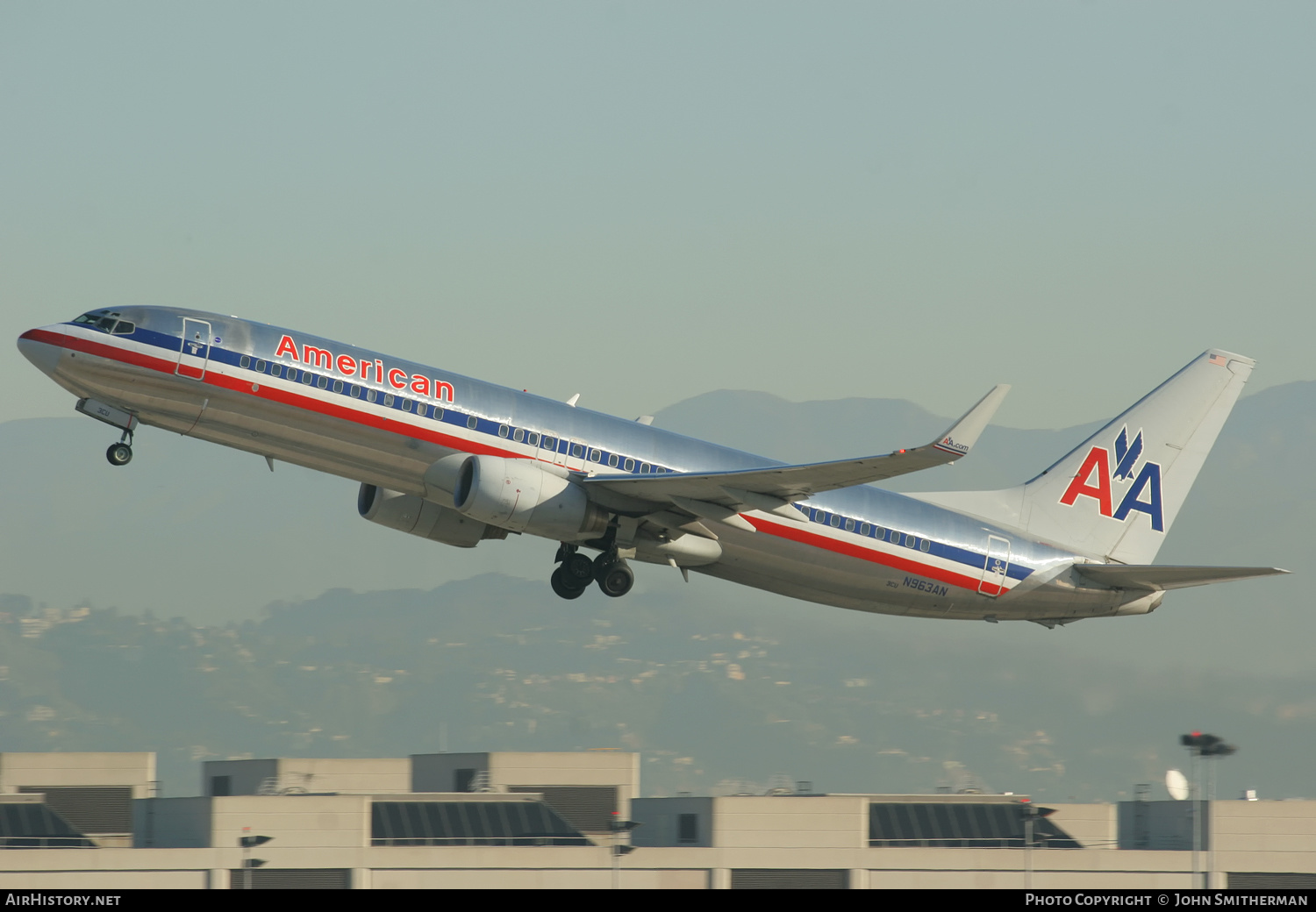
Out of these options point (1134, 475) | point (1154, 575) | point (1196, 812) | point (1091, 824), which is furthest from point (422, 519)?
point (1091, 824)

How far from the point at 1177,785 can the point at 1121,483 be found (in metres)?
17.6

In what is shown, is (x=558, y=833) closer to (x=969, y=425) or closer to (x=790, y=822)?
(x=790, y=822)

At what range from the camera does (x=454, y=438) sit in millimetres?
37531

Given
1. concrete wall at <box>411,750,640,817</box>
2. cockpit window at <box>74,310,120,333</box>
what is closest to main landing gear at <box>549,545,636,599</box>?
cockpit window at <box>74,310,120,333</box>

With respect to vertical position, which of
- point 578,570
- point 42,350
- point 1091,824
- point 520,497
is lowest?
point 1091,824

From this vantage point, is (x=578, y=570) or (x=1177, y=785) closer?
(x=578, y=570)

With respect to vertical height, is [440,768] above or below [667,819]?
above

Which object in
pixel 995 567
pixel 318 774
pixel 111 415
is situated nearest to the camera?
pixel 111 415

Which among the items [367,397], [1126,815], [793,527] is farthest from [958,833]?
[367,397]

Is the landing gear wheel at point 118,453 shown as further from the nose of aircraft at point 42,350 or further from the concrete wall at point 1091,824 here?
the concrete wall at point 1091,824

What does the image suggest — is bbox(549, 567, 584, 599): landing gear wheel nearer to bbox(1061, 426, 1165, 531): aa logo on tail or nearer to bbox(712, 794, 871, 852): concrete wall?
bbox(712, 794, 871, 852): concrete wall

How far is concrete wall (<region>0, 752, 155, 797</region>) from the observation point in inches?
2366

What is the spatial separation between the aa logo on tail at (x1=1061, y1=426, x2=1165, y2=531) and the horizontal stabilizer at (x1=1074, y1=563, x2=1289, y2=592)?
2146 mm

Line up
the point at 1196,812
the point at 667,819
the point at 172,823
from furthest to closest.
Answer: the point at 667,819
the point at 1196,812
the point at 172,823
